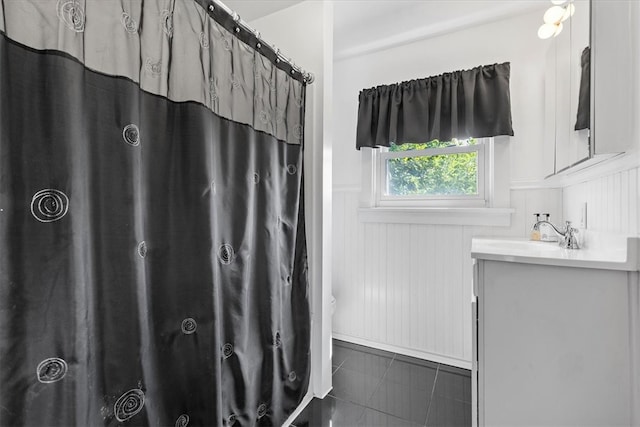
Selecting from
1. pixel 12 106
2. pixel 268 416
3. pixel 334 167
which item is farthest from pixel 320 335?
pixel 12 106

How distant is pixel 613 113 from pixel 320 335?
5.31 feet

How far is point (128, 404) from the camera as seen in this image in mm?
839

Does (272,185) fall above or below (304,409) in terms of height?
above

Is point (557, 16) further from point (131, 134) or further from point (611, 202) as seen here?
point (131, 134)

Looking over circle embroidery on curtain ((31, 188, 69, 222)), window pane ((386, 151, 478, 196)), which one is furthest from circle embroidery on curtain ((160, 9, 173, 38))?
window pane ((386, 151, 478, 196))

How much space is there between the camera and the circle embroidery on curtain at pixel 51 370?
0.65 m

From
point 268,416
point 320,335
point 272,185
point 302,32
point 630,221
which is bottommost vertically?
point 268,416

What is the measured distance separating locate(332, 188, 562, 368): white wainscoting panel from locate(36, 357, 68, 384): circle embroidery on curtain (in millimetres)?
1981

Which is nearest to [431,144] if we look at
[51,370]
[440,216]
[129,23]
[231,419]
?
[440,216]

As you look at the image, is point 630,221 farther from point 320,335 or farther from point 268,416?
point 268,416

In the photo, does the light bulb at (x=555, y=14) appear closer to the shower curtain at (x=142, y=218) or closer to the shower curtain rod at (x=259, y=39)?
the shower curtain rod at (x=259, y=39)

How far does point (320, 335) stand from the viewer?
1.73 meters

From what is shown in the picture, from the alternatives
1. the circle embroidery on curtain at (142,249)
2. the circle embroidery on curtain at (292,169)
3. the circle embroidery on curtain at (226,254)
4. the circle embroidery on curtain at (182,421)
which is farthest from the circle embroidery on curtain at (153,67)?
the circle embroidery on curtain at (182,421)

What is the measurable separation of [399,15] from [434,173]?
1133 mm
